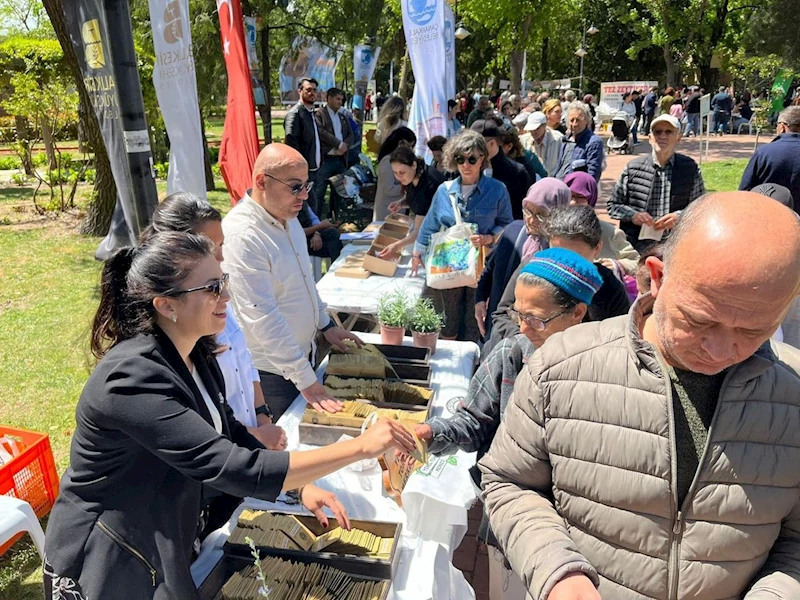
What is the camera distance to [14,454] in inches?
129

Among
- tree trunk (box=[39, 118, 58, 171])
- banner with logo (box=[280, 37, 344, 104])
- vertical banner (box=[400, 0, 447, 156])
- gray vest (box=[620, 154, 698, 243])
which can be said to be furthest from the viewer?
banner with logo (box=[280, 37, 344, 104])

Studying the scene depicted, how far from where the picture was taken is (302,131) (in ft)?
25.5

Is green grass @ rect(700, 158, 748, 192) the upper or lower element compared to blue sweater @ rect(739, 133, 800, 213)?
lower

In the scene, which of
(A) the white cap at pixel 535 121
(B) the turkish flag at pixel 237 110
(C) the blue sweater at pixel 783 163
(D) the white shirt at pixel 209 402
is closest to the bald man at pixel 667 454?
(D) the white shirt at pixel 209 402

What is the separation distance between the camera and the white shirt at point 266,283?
2781mm

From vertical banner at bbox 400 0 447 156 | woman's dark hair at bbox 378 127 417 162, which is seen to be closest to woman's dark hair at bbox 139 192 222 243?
woman's dark hair at bbox 378 127 417 162

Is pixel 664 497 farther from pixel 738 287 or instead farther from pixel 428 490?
pixel 428 490

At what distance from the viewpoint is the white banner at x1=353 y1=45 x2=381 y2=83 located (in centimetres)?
1453

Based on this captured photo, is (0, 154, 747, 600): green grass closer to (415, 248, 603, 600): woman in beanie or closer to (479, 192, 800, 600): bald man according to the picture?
(415, 248, 603, 600): woman in beanie

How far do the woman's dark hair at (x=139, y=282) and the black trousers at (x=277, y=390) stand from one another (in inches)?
49.3

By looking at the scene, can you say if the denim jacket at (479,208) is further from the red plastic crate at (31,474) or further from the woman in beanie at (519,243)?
the red plastic crate at (31,474)

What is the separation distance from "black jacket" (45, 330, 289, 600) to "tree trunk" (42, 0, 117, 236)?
761 centimetres

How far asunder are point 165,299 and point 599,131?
26993 mm

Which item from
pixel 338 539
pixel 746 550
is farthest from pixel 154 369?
pixel 746 550
